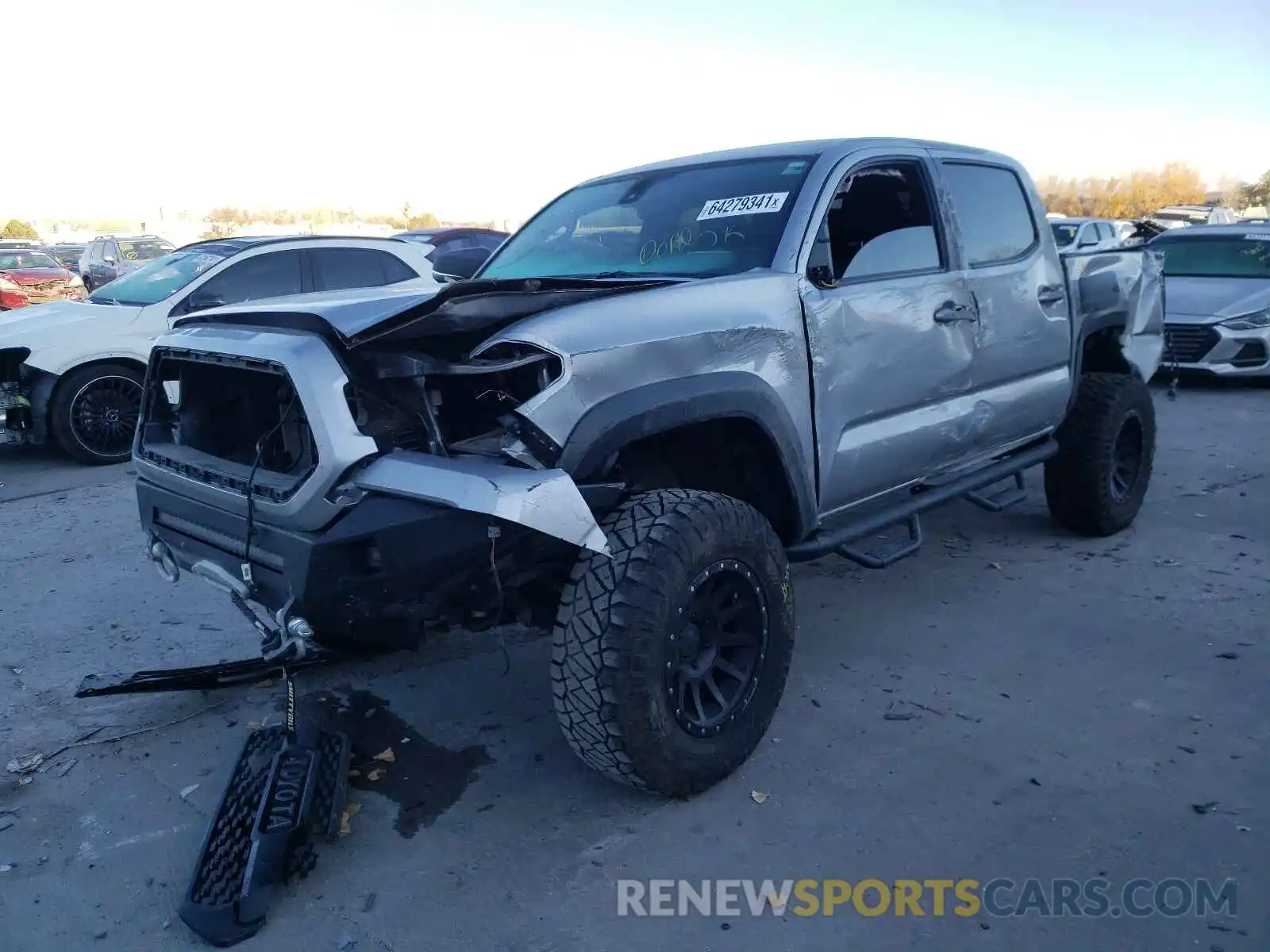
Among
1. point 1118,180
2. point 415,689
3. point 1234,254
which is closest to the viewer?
point 415,689

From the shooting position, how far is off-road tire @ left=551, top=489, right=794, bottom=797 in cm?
269

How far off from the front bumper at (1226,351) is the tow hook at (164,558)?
9.63m

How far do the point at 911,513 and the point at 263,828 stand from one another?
2588mm

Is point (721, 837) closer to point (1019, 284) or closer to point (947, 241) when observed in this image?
point (947, 241)

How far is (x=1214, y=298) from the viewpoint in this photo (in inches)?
403

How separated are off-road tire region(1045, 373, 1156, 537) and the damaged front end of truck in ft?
10.1

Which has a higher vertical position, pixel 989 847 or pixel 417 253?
pixel 417 253

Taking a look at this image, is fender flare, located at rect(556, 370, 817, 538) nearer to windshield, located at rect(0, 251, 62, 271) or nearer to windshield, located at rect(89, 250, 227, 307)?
windshield, located at rect(89, 250, 227, 307)

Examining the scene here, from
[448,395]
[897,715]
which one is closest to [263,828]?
[448,395]

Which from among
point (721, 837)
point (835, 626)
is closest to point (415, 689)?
point (721, 837)

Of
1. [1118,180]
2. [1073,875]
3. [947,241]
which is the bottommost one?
[1073,875]

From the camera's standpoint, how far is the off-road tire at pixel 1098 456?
513cm

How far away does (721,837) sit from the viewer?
2846 millimetres

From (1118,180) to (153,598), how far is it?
70367mm
